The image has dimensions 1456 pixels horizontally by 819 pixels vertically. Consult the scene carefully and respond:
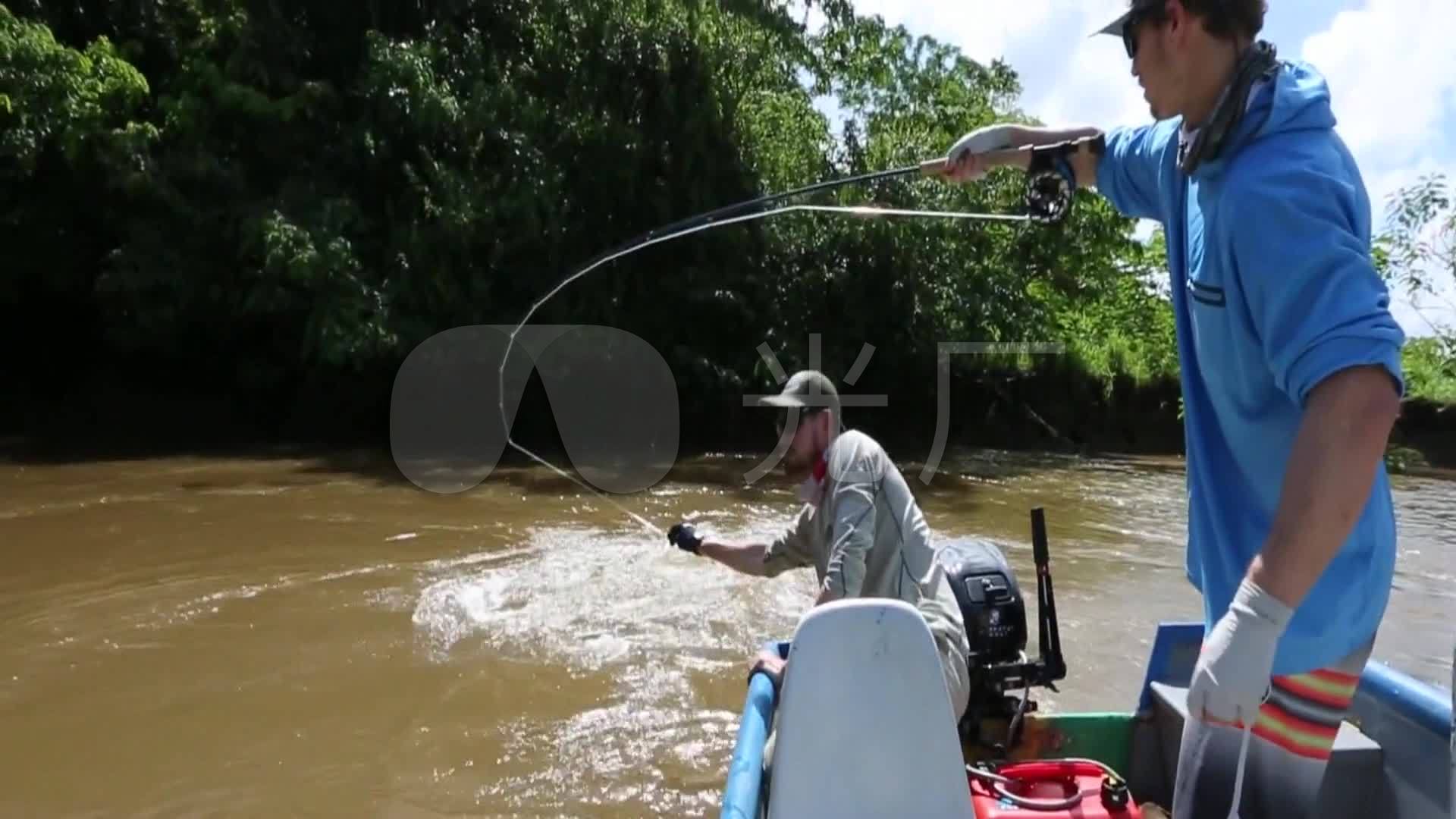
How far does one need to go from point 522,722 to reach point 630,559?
295 centimetres

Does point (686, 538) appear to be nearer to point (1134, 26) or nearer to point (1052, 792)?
point (1052, 792)

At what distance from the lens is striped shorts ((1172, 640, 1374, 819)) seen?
1636 mm

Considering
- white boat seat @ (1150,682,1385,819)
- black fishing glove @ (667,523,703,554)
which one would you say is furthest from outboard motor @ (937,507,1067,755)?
white boat seat @ (1150,682,1385,819)

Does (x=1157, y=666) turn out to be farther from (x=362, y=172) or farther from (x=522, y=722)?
(x=362, y=172)

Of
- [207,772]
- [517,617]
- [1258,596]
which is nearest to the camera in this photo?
[1258,596]

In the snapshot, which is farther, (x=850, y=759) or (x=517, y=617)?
(x=517, y=617)

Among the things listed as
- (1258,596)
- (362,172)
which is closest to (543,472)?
(362,172)

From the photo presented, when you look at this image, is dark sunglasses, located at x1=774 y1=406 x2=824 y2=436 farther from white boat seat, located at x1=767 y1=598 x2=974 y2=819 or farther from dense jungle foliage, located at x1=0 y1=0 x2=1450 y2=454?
dense jungle foliage, located at x1=0 y1=0 x2=1450 y2=454

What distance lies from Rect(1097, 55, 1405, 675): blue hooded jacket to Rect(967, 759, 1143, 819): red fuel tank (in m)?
1.09

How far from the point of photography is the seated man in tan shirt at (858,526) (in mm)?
3359

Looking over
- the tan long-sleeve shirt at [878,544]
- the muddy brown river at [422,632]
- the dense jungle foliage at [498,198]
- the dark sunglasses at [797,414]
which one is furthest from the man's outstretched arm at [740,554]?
the dense jungle foliage at [498,198]

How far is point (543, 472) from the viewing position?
12.2m

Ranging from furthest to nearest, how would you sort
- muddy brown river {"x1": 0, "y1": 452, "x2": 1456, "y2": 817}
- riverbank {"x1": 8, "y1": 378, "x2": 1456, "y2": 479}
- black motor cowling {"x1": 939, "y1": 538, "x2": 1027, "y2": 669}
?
1. riverbank {"x1": 8, "y1": 378, "x2": 1456, "y2": 479}
2. muddy brown river {"x1": 0, "y1": 452, "x2": 1456, "y2": 817}
3. black motor cowling {"x1": 939, "y1": 538, "x2": 1027, "y2": 669}

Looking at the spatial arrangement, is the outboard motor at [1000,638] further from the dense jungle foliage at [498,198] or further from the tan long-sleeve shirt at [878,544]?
the dense jungle foliage at [498,198]
